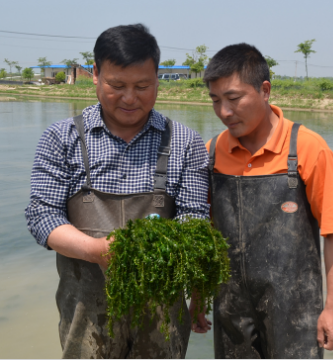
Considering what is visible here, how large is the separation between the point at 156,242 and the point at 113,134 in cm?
63

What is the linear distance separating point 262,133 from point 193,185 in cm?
56

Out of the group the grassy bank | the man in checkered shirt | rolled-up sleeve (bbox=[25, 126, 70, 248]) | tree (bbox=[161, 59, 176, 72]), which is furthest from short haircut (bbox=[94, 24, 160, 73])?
tree (bbox=[161, 59, 176, 72])

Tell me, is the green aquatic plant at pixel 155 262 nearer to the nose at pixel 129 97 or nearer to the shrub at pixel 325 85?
the nose at pixel 129 97

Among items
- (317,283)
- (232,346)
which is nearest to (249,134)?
(317,283)

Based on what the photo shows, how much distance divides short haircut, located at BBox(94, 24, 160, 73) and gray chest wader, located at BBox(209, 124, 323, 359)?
79 centimetres

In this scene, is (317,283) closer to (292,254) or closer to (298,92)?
(292,254)

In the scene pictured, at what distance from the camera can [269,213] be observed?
2299 millimetres

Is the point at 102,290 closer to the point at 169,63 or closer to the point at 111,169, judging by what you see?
the point at 111,169

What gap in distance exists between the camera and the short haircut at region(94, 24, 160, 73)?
1.95m

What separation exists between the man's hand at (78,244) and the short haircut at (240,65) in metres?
1.07

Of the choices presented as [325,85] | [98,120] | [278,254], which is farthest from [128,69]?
[325,85]

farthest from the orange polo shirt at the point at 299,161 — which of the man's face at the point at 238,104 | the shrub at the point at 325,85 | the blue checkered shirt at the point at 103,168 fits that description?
the shrub at the point at 325,85

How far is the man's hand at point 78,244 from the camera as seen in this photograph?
5.86 feet

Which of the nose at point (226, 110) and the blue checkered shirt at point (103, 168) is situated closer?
the blue checkered shirt at point (103, 168)
